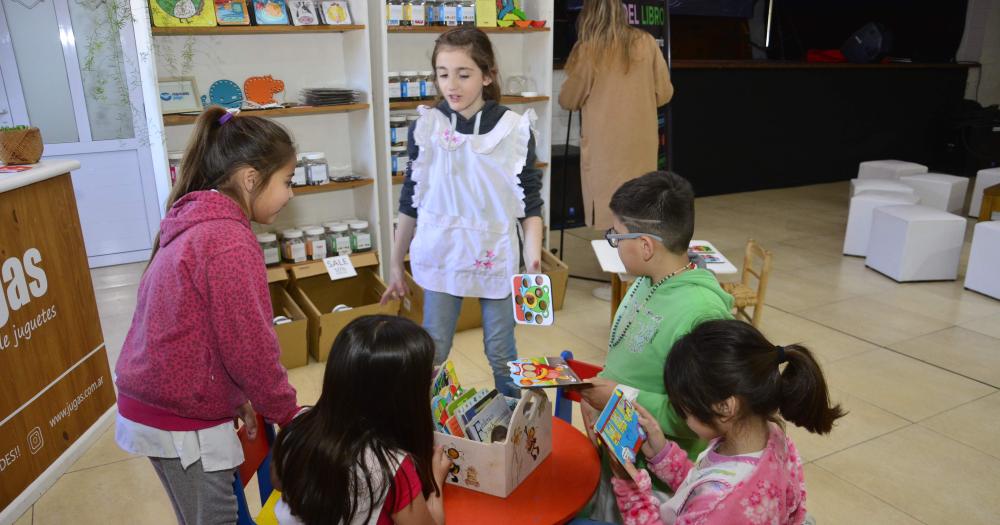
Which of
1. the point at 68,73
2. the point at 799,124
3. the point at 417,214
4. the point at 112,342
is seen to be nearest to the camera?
the point at 417,214

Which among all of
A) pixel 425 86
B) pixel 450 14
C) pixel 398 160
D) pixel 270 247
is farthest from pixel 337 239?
pixel 450 14

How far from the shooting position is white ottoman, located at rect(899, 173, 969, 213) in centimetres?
613

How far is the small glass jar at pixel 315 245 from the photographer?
3.76 m

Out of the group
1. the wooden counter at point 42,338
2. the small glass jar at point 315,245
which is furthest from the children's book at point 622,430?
the small glass jar at point 315,245

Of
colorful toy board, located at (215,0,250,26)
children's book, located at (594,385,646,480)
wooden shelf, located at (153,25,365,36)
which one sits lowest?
children's book, located at (594,385,646,480)

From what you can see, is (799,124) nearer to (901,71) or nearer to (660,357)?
(901,71)

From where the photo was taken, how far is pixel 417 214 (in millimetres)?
2547

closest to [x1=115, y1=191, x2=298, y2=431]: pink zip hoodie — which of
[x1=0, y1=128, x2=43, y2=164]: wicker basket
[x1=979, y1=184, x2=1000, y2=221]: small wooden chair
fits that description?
[x1=0, y1=128, x2=43, y2=164]: wicker basket

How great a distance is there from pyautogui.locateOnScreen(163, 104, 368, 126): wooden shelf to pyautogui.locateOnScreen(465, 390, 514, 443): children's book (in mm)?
2224

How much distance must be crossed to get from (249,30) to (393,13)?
750mm

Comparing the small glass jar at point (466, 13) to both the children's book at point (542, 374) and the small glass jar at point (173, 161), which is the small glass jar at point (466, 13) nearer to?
the small glass jar at point (173, 161)

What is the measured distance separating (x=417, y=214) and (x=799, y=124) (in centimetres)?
657

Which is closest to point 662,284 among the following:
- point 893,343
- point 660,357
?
point 660,357

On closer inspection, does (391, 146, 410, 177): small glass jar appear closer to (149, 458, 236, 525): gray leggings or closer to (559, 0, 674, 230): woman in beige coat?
(559, 0, 674, 230): woman in beige coat
